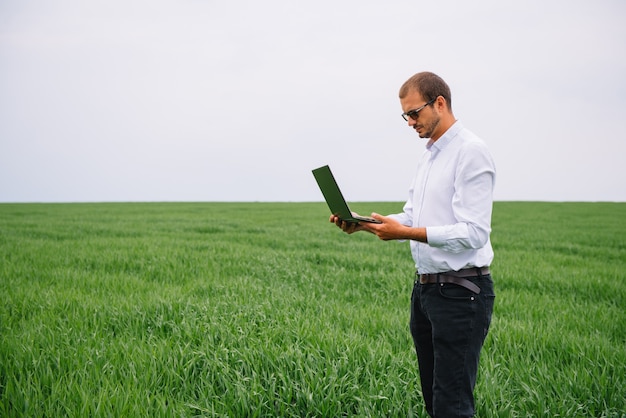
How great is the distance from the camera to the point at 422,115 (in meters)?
2.61

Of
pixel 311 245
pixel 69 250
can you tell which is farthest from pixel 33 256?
pixel 311 245

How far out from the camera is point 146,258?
928 centimetres

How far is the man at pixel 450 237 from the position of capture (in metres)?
2.39

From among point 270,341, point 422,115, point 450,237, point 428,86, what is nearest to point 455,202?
point 450,237

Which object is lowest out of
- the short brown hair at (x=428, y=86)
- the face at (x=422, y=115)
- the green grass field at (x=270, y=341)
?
the green grass field at (x=270, y=341)

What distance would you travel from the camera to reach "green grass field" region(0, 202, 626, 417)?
11.5ft

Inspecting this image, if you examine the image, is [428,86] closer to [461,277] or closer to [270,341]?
[461,277]

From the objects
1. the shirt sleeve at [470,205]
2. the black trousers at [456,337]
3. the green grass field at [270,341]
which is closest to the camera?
the shirt sleeve at [470,205]

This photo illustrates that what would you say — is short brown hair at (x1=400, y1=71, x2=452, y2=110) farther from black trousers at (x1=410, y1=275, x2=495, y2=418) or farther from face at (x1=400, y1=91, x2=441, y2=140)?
black trousers at (x1=410, y1=275, x2=495, y2=418)

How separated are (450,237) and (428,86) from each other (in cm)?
87

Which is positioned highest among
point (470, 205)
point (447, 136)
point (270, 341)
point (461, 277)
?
point (447, 136)

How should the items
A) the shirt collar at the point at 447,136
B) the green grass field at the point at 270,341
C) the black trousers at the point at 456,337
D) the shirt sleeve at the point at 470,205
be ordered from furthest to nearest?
1. the green grass field at the point at 270,341
2. the shirt collar at the point at 447,136
3. the black trousers at the point at 456,337
4. the shirt sleeve at the point at 470,205

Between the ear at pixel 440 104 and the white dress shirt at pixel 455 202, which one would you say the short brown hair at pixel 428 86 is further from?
the white dress shirt at pixel 455 202

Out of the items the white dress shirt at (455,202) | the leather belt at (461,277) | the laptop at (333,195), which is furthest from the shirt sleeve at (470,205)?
the laptop at (333,195)
